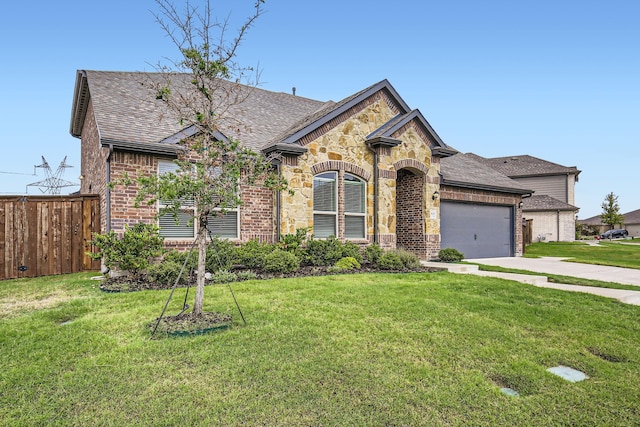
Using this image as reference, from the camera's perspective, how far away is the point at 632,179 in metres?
37.0

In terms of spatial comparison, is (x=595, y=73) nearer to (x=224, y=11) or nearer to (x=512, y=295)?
(x=512, y=295)

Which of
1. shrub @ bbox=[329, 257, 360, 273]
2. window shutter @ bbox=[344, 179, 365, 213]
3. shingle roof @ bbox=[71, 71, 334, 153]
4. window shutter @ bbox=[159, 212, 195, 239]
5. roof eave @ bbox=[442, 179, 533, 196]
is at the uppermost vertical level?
shingle roof @ bbox=[71, 71, 334, 153]

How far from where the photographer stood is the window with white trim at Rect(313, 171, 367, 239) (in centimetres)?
1118

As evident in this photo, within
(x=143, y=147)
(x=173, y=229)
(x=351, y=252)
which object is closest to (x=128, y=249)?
(x=173, y=229)

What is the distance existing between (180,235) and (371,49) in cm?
1008

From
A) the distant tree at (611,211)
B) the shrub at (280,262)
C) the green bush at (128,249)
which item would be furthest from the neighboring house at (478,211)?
the distant tree at (611,211)

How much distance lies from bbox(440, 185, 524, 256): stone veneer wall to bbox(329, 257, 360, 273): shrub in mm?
5720

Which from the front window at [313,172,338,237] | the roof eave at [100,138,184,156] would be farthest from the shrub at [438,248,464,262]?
the roof eave at [100,138,184,156]

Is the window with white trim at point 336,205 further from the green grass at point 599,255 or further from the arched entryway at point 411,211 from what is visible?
the green grass at point 599,255

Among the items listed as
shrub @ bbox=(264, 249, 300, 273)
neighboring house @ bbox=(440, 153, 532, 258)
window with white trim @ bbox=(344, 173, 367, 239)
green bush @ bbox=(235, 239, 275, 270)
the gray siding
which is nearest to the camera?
shrub @ bbox=(264, 249, 300, 273)

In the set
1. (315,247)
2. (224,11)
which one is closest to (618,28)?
(315,247)

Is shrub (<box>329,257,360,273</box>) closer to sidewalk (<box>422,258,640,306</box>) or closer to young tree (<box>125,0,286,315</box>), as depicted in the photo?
sidewalk (<box>422,258,640,306</box>)

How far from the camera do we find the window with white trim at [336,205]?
11.2 metres

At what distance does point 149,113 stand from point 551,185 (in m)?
30.7
